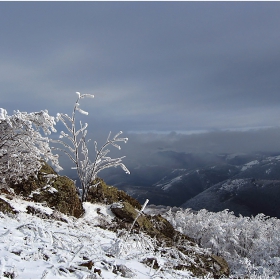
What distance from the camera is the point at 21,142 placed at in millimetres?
10805

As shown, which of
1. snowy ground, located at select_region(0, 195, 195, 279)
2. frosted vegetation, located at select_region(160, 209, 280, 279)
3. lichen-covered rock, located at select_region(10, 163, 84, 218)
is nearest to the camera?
snowy ground, located at select_region(0, 195, 195, 279)

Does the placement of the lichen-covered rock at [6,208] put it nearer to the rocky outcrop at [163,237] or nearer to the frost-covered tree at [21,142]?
the frost-covered tree at [21,142]

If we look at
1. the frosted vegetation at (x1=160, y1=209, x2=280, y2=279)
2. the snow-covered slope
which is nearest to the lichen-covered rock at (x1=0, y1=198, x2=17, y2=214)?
the snow-covered slope

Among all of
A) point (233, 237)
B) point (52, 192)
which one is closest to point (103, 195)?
point (52, 192)

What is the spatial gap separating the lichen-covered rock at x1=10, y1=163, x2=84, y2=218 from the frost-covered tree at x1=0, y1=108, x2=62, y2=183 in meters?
1.08

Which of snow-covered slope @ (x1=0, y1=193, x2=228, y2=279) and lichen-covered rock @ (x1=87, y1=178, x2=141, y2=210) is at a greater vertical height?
snow-covered slope @ (x1=0, y1=193, x2=228, y2=279)

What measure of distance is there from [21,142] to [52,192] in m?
3.88

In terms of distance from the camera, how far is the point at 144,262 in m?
7.43

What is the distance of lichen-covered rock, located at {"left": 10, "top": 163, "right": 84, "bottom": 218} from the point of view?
41.3 feet

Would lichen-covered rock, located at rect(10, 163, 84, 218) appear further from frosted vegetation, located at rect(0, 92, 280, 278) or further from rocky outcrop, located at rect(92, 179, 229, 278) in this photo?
rocky outcrop, located at rect(92, 179, 229, 278)

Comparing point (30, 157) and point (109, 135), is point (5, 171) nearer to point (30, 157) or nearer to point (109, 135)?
point (30, 157)

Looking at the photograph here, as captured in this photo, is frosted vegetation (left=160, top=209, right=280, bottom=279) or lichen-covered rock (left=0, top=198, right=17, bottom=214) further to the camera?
frosted vegetation (left=160, top=209, right=280, bottom=279)

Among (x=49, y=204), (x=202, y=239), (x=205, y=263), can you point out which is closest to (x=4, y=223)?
(x=49, y=204)

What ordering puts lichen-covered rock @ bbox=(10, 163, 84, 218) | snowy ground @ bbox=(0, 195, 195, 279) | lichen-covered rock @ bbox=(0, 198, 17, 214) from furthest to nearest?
lichen-covered rock @ bbox=(10, 163, 84, 218) < lichen-covered rock @ bbox=(0, 198, 17, 214) < snowy ground @ bbox=(0, 195, 195, 279)
